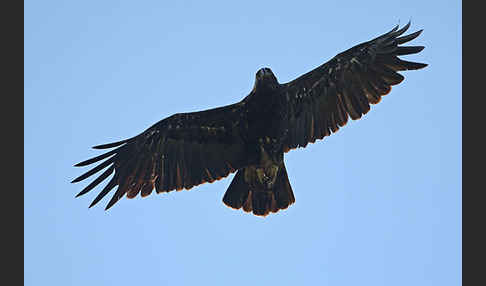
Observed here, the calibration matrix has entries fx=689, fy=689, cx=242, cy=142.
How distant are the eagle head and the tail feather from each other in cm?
128

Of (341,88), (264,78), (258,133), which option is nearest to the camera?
(264,78)

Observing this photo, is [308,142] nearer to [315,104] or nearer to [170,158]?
[315,104]

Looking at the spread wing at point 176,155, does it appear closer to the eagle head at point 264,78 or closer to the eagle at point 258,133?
the eagle at point 258,133

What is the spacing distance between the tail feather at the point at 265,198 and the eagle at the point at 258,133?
0.01m

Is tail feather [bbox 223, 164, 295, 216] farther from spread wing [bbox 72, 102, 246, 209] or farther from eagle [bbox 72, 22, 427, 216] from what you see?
spread wing [bbox 72, 102, 246, 209]

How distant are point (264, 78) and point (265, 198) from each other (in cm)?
176

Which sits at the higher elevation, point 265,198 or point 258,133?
point 258,133

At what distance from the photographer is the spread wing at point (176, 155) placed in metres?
9.73

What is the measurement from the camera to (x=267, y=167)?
373 inches

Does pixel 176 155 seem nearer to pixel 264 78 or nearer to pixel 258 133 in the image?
pixel 258 133

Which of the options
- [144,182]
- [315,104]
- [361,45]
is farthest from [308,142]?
[144,182]

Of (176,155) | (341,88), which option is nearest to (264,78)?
(341,88)

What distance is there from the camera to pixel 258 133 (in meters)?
9.27

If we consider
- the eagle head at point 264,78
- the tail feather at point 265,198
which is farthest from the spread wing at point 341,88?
the tail feather at point 265,198
